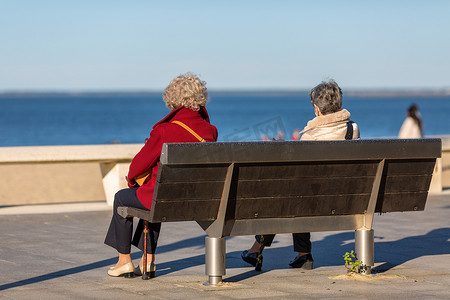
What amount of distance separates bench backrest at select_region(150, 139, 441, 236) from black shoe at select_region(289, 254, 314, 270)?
580 mm

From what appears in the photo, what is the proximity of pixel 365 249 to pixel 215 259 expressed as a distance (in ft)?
4.00

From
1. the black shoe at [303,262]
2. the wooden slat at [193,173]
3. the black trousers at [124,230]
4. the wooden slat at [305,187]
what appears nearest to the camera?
the wooden slat at [193,173]

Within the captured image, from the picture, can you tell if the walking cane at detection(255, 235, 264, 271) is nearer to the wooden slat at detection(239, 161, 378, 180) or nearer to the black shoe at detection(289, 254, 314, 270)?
the black shoe at detection(289, 254, 314, 270)

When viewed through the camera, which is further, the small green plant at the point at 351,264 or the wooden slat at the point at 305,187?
the small green plant at the point at 351,264

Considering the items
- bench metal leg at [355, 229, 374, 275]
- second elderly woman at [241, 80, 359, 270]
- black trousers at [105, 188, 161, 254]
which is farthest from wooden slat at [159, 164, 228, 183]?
bench metal leg at [355, 229, 374, 275]

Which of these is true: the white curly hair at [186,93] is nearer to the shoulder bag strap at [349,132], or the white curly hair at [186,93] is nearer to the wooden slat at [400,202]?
the shoulder bag strap at [349,132]

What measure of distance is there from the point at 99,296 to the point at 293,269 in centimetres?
176

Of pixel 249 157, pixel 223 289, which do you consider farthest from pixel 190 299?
pixel 249 157

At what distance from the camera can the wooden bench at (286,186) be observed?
5.85m

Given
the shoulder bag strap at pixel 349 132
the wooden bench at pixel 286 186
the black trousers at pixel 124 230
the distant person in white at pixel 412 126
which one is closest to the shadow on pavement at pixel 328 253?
the black trousers at pixel 124 230

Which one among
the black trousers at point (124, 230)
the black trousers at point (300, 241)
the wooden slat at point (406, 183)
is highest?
the wooden slat at point (406, 183)

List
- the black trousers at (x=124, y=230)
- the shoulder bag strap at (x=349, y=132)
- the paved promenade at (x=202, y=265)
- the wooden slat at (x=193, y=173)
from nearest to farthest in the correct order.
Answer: the wooden slat at (x=193, y=173)
the paved promenade at (x=202, y=265)
the black trousers at (x=124, y=230)
the shoulder bag strap at (x=349, y=132)

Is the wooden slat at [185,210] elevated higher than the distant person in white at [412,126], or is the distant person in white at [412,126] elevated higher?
the distant person in white at [412,126]

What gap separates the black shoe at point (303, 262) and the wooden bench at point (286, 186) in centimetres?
46
